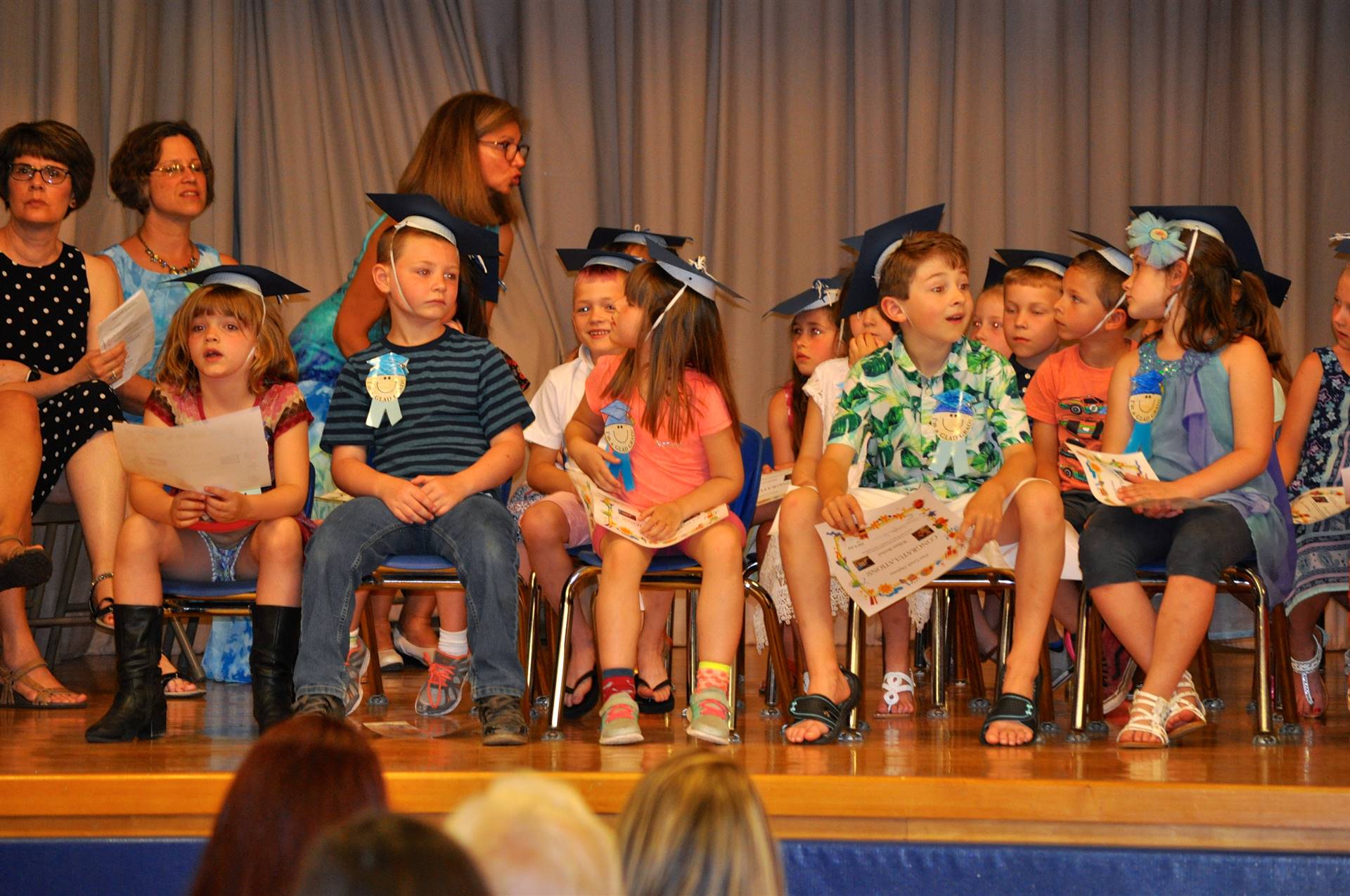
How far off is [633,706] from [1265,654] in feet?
4.50

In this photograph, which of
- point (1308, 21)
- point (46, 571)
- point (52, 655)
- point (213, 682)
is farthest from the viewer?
point (1308, 21)

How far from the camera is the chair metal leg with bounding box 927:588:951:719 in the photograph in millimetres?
3555

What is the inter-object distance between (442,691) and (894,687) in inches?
44.4

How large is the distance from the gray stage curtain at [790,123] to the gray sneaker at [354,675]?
2006 mm

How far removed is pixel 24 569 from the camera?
318cm

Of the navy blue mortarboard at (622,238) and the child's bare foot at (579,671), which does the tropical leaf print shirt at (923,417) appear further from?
the navy blue mortarboard at (622,238)

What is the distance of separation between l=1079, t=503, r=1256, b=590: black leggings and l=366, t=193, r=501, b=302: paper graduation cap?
1644mm

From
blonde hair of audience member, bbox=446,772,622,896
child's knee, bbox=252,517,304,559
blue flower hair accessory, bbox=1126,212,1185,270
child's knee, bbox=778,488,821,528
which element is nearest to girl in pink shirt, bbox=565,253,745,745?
child's knee, bbox=778,488,821,528

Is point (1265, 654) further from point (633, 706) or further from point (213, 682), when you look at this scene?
point (213, 682)

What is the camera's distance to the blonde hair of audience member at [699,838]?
1.13 metres

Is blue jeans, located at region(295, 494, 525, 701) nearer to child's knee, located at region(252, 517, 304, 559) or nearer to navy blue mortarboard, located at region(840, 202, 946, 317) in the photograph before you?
child's knee, located at region(252, 517, 304, 559)

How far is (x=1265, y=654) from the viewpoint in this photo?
9.92ft

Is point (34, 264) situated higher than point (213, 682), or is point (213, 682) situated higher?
point (34, 264)

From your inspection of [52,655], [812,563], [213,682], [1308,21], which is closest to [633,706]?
[812,563]
